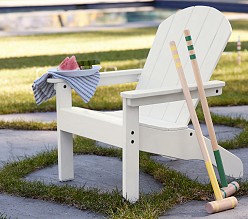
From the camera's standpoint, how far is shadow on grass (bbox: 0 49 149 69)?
33.2ft

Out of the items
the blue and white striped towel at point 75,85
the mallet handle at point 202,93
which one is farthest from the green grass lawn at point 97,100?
the blue and white striped towel at point 75,85

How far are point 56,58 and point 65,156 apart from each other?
6.16m

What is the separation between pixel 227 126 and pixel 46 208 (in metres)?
2.45

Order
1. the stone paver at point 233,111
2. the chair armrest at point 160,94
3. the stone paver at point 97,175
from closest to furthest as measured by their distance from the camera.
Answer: the chair armrest at point 160,94
the stone paver at point 97,175
the stone paver at point 233,111

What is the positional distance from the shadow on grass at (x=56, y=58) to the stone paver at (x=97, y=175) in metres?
4.93

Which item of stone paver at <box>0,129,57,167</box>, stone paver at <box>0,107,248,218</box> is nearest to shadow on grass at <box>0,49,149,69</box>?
stone paver at <box>0,107,248,218</box>

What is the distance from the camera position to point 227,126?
242 inches

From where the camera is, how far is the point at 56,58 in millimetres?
10750

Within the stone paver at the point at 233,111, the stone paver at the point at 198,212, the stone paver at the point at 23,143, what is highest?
the stone paver at the point at 233,111

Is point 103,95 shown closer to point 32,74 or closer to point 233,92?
point 233,92

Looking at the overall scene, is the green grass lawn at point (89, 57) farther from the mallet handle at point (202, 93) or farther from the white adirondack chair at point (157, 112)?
the mallet handle at point (202, 93)

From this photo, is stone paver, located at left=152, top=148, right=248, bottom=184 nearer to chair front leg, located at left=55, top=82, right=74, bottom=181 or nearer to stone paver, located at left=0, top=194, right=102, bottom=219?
chair front leg, located at left=55, top=82, right=74, bottom=181

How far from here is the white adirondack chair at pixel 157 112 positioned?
409 cm

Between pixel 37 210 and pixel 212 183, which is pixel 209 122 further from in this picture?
pixel 37 210
